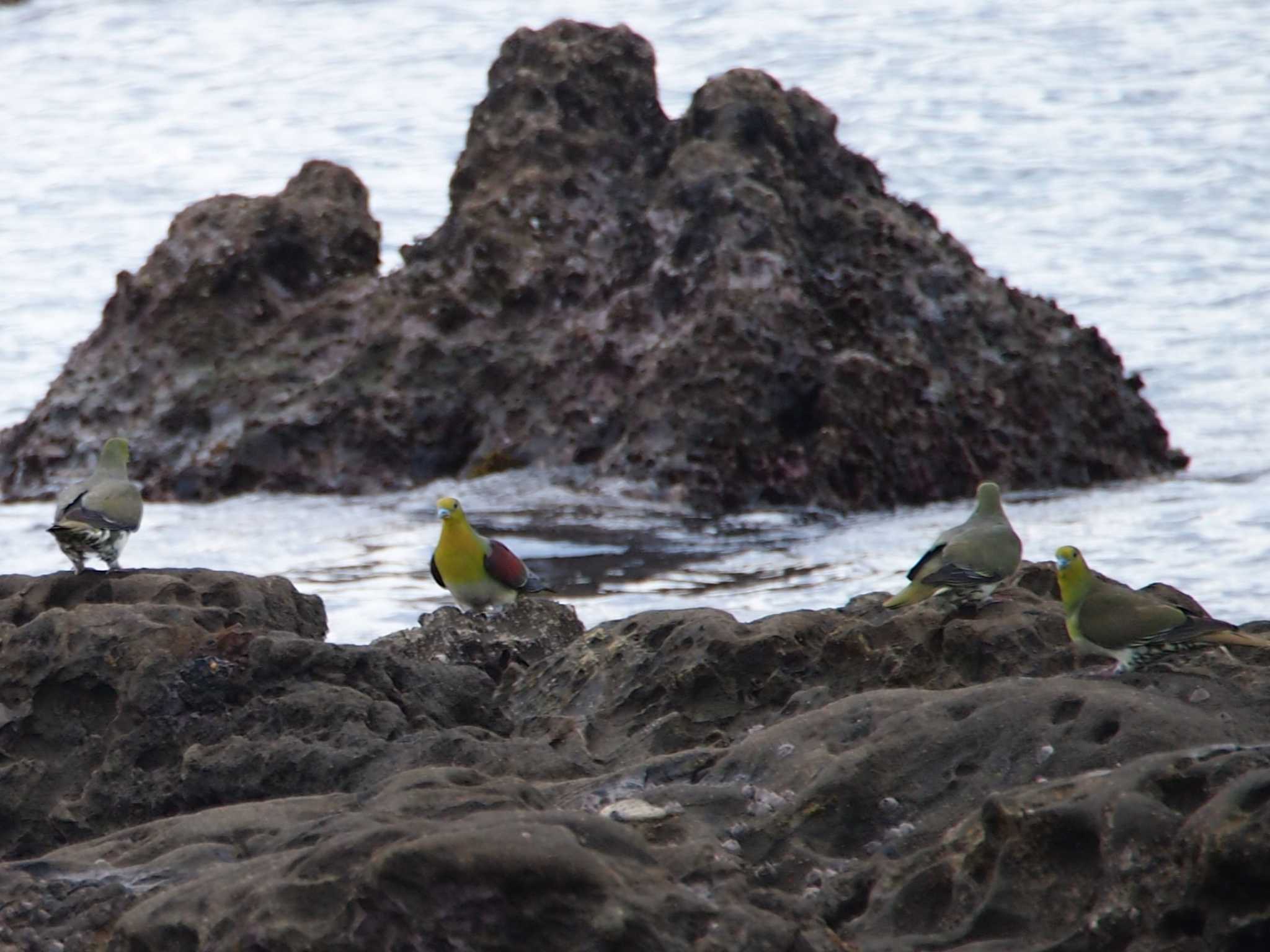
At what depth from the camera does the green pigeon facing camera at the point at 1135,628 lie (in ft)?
15.8

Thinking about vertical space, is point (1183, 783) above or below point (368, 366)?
above

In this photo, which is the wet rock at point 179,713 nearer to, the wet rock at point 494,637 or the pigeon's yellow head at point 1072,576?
the wet rock at point 494,637

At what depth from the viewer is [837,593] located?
9773 mm

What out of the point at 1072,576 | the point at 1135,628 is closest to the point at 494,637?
the point at 1072,576

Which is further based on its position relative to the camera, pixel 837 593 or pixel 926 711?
pixel 837 593

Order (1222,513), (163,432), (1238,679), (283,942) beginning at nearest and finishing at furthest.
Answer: (283,942) < (1238,679) < (1222,513) < (163,432)

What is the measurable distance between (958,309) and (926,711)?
8302 mm

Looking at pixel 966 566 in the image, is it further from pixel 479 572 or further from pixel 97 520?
pixel 97 520

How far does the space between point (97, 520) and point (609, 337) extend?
5575mm

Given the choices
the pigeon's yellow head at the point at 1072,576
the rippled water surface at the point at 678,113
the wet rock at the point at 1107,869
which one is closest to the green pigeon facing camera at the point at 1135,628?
the pigeon's yellow head at the point at 1072,576

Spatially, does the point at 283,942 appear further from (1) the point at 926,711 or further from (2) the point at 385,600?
(2) the point at 385,600

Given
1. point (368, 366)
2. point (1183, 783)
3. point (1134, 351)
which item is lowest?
point (1134, 351)

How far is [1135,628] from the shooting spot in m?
4.82

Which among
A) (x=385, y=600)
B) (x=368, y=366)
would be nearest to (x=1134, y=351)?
(x=368, y=366)
